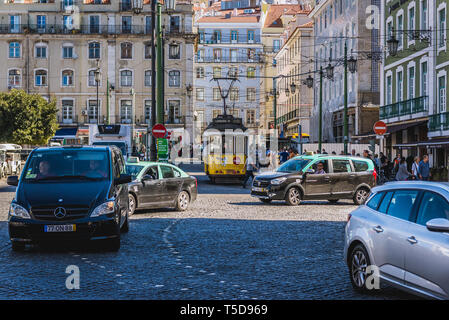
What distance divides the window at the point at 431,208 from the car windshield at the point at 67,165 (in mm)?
6654

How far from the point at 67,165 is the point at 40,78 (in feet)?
220

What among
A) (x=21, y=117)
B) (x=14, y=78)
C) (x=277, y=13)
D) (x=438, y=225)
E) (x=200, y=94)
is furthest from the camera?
(x=277, y=13)

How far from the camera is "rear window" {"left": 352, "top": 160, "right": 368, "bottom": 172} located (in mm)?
24703

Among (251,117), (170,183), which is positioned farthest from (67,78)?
(170,183)

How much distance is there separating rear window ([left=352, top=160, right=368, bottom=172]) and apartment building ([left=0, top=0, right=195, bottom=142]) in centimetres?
5380

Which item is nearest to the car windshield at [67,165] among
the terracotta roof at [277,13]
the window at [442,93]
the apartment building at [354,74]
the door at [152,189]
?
the door at [152,189]

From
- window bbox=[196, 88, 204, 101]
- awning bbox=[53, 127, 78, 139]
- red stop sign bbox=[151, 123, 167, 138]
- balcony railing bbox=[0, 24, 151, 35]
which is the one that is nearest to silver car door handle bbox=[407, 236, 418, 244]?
red stop sign bbox=[151, 123, 167, 138]

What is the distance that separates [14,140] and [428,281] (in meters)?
58.9

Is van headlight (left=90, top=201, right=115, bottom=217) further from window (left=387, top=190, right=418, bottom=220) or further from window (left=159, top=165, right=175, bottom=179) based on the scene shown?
window (left=159, top=165, right=175, bottom=179)

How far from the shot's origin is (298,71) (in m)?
81.9

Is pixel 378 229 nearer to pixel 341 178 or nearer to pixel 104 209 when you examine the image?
pixel 104 209
